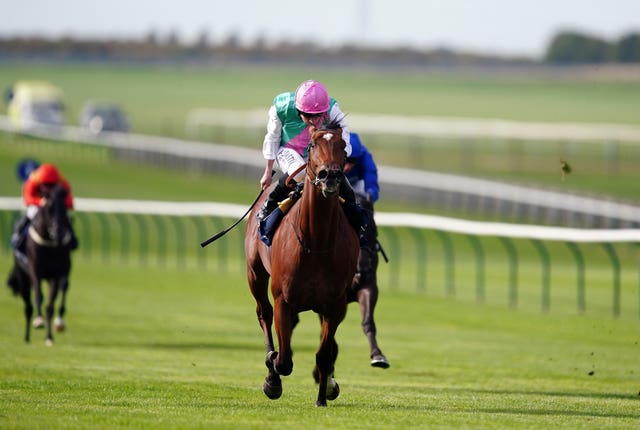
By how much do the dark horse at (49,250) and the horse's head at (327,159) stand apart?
6.90 meters

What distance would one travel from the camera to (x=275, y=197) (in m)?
10.1

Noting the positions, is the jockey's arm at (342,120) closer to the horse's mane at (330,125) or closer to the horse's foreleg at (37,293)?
the horse's mane at (330,125)

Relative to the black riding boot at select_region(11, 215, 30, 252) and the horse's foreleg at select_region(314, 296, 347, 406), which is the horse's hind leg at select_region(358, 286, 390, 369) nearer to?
the horse's foreleg at select_region(314, 296, 347, 406)

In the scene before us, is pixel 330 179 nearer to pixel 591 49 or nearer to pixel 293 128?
pixel 293 128

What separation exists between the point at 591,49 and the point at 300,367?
29.3m

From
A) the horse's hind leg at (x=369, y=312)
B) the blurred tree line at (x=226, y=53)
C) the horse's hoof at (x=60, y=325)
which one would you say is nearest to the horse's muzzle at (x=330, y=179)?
the horse's hind leg at (x=369, y=312)

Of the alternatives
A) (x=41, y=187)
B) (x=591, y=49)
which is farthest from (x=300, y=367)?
(x=591, y=49)

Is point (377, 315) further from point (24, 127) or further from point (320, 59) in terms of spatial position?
point (320, 59)

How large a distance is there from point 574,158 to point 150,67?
66.3 metres

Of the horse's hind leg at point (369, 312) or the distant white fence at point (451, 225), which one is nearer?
the horse's hind leg at point (369, 312)

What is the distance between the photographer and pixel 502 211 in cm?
3278

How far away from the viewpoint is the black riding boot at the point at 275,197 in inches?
397

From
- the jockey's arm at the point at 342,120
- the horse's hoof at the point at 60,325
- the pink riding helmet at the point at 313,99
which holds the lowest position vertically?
the horse's hoof at the point at 60,325

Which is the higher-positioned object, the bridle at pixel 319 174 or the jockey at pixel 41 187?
the bridle at pixel 319 174
